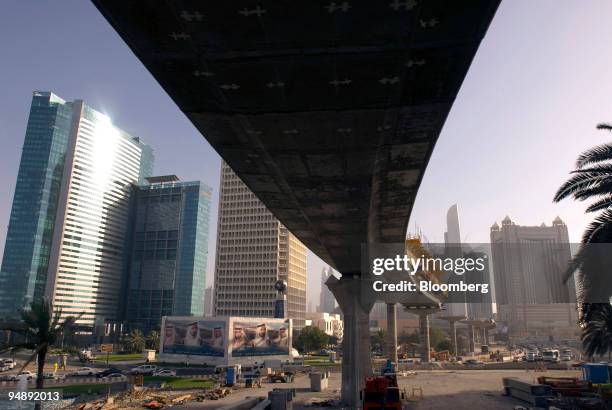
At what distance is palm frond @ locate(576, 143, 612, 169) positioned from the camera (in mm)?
20938

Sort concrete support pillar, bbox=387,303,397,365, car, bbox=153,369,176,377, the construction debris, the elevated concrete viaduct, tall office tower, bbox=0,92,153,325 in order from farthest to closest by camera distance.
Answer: tall office tower, bbox=0,92,153,325
concrete support pillar, bbox=387,303,397,365
car, bbox=153,369,176,377
the construction debris
the elevated concrete viaduct

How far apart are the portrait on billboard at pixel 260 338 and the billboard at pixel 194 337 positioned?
2.77 metres

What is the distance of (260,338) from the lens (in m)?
84.2

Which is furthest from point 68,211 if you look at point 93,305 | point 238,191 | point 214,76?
point 214,76

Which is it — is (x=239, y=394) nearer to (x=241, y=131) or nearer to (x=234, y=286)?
(x=241, y=131)

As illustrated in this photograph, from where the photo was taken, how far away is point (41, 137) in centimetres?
17988

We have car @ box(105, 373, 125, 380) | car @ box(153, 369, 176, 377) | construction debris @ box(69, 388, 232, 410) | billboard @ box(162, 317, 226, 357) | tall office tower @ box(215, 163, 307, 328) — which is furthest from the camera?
tall office tower @ box(215, 163, 307, 328)

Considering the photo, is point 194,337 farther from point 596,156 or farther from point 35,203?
point 35,203

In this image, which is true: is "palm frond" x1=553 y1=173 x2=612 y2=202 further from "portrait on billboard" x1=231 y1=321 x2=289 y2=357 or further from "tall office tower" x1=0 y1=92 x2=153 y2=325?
"tall office tower" x1=0 y1=92 x2=153 y2=325

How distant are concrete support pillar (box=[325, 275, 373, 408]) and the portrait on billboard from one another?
45684 mm

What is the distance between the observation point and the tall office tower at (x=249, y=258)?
161 metres

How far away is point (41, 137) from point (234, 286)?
10524cm

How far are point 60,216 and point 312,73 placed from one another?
192412 millimetres

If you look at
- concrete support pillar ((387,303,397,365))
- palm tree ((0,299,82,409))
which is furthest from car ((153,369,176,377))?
palm tree ((0,299,82,409))
